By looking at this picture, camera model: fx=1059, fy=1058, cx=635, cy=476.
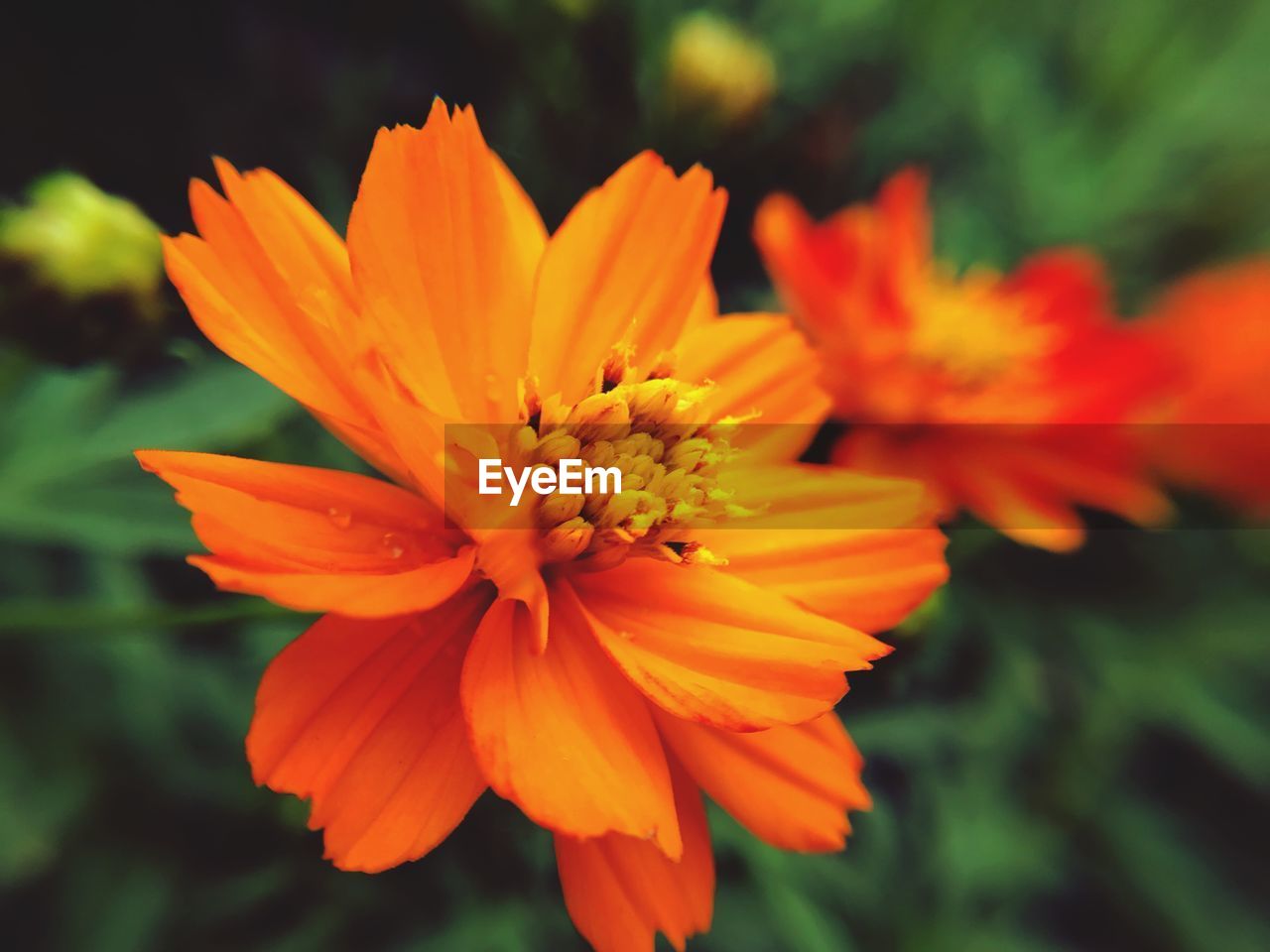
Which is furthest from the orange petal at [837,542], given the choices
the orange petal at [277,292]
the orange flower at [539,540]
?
the orange petal at [277,292]

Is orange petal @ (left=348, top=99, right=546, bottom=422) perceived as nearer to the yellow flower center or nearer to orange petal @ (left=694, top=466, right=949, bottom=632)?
orange petal @ (left=694, top=466, right=949, bottom=632)

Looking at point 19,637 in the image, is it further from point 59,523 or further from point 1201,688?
point 1201,688

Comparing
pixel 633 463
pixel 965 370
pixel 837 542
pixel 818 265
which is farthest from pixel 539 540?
pixel 965 370

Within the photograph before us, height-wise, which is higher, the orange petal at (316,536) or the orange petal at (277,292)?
the orange petal at (277,292)

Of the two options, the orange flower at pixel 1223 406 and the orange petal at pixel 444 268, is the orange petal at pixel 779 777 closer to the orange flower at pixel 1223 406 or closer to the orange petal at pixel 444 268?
the orange petal at pixel 444 268

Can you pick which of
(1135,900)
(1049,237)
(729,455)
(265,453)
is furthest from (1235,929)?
(265,453)
